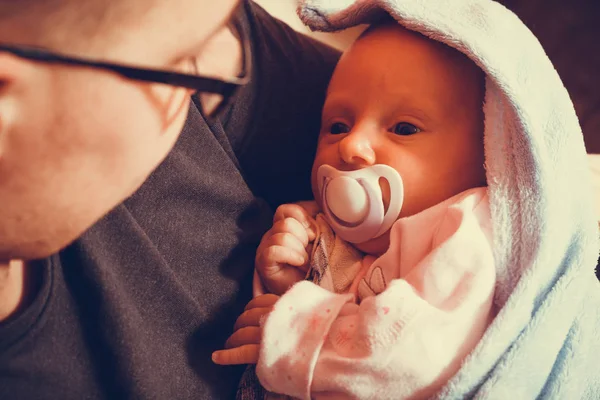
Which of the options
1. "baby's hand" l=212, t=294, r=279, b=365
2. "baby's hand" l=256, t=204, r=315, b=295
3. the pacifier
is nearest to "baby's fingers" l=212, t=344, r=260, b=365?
"baby's hand" l=212, t=294, r=279, b=365

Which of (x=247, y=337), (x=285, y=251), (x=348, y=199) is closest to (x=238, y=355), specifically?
(x=247, y=337)

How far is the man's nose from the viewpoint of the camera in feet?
2.40

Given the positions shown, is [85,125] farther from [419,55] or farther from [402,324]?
A: [419,55]

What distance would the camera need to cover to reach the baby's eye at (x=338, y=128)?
0.83 metres

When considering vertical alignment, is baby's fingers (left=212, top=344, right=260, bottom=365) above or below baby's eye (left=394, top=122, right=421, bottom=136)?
below

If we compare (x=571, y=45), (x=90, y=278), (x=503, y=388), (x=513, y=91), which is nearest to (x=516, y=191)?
(x=513, y=91)

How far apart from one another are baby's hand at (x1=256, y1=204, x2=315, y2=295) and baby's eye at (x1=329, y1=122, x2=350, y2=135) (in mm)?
156

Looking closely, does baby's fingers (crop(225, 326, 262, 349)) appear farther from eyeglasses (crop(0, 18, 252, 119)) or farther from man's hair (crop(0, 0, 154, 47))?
man's hair (crop(0, 0, 154, 47))

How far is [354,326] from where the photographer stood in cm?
62

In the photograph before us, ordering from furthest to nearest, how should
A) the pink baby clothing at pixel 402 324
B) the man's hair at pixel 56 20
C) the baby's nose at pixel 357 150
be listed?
the baby's nose at pixel 357 150, the pink baby clothing at pixel 402 324, the man's hair at pixel 56 20

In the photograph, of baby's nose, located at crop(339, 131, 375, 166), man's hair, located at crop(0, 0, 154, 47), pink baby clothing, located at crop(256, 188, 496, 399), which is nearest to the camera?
man's hair, located at crop(0, 0, 154, 47)

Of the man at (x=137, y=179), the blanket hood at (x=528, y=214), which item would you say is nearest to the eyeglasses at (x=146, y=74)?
the man at (x=137, y=179)

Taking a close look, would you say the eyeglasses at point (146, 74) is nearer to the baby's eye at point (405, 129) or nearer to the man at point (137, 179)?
the man at point (137, 179)

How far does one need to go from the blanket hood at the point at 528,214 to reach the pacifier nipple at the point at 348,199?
19cm
